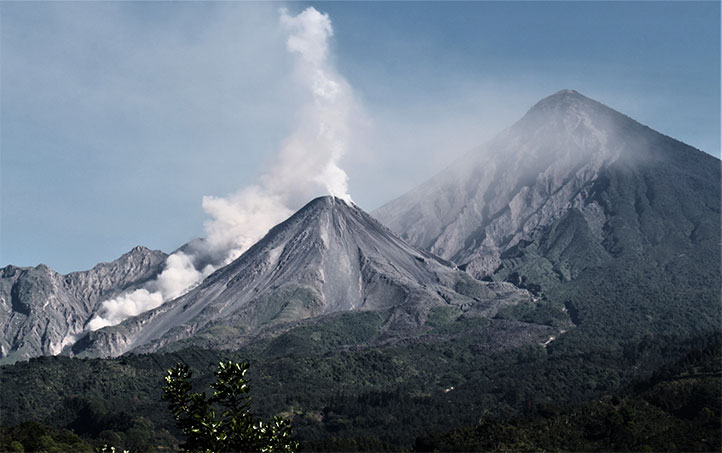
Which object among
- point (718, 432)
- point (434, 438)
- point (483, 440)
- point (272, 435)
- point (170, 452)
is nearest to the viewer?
point (272, 435)

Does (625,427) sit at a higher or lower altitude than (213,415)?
lower

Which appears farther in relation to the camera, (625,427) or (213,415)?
(625,427)

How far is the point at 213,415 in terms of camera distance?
28.0 metres

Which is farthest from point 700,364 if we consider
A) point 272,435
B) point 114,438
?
point 272,435

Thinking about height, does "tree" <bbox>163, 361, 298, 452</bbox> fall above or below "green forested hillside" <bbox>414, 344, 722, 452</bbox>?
above

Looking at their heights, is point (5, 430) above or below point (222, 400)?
above

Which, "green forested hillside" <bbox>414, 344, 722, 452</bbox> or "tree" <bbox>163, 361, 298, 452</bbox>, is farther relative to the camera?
"green forested hillside" <bbox>414, 344, 722, 452</bbox>

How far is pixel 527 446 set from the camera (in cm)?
14425

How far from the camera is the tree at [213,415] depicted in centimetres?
2750

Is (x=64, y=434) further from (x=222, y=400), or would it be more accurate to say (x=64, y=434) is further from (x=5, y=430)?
(x=222, y=400)

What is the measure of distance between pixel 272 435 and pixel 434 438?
14529 cm

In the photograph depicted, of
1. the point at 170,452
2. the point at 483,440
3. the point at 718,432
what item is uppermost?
the point at 170,452

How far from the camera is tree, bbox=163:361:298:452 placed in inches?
1083

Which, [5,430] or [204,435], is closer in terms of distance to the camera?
[204,435]
